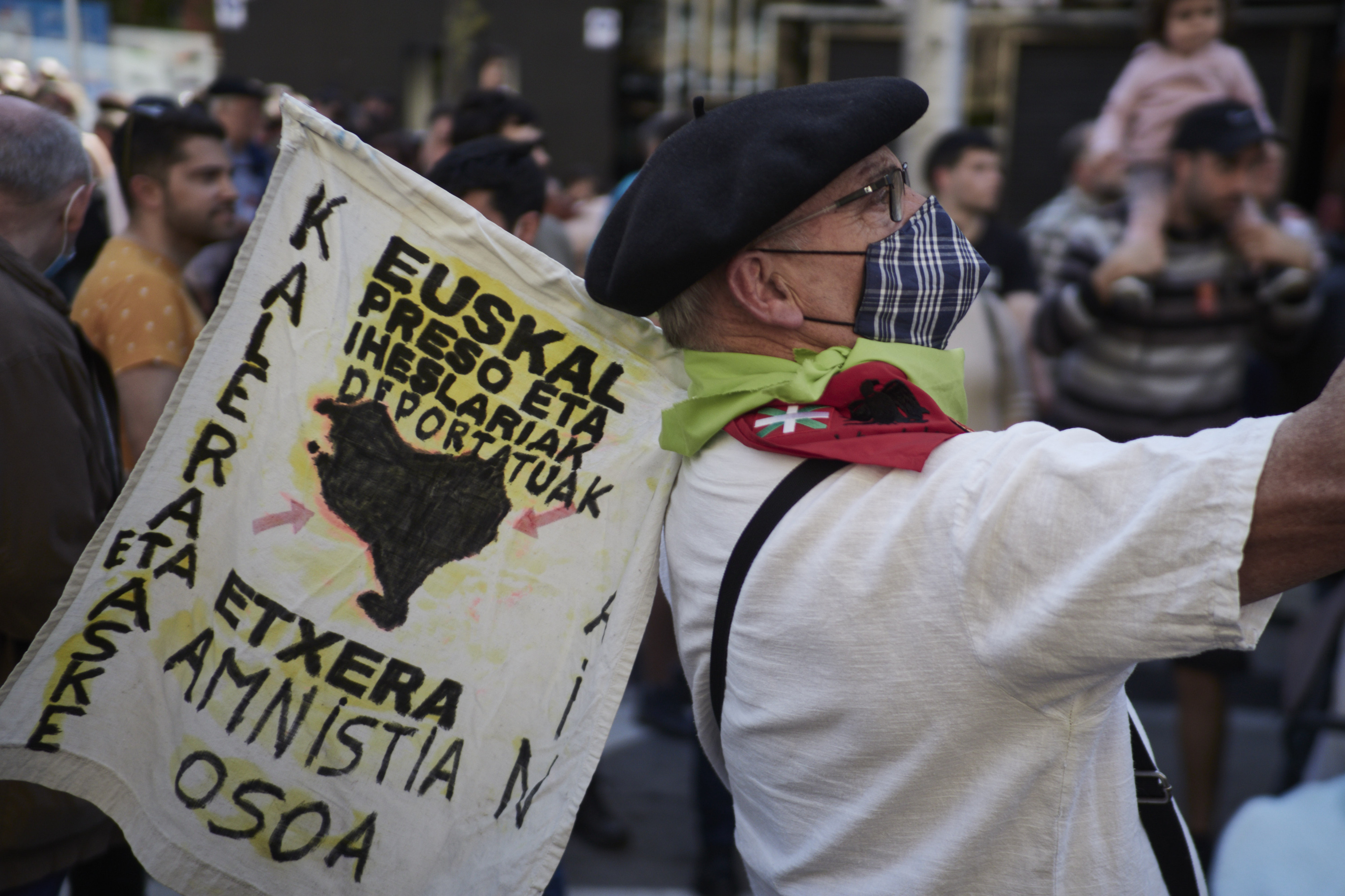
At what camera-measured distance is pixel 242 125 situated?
5.95 meters

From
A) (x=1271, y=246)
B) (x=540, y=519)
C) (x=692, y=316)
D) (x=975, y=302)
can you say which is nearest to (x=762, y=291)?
(x=692, y=316)

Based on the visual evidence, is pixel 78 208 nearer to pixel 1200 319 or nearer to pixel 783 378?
pixel 783 378

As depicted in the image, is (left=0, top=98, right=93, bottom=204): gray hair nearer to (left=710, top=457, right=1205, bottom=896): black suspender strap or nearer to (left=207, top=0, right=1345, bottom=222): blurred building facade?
(left=710, top=457, right=1205, bottom=896): black suspender strap

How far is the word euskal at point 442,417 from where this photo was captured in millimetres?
1741

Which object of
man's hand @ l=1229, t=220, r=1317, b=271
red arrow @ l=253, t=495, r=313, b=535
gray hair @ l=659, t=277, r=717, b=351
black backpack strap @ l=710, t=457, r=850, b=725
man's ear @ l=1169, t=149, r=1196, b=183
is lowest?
red arrow @ l=253, t=495, r=313, b=535

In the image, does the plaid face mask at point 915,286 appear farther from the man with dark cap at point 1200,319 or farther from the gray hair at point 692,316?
the man with dark cap at point 1200,319

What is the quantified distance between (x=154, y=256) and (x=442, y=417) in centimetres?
189

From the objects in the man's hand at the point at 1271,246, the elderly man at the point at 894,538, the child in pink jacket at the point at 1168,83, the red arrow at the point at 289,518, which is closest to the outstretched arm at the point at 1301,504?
the elderly man at the point at 894,538

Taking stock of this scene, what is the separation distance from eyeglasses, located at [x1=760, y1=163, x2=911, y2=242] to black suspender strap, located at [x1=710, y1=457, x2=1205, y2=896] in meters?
0.32

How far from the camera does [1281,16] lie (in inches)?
532

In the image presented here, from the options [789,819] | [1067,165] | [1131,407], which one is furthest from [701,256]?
[1067,165]

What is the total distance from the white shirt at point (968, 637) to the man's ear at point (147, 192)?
2.52m

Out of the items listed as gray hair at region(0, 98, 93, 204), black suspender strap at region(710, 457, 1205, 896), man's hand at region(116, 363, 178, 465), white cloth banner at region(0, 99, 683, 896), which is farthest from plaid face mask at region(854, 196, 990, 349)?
man's hand at region(116, 363, 178, 465)

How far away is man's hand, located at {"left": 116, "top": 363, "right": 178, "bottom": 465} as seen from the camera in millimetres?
2877
